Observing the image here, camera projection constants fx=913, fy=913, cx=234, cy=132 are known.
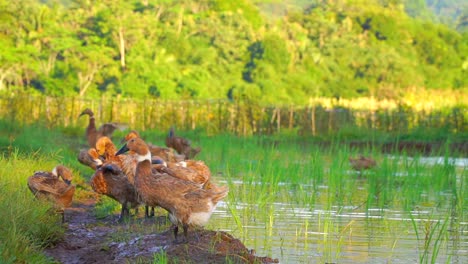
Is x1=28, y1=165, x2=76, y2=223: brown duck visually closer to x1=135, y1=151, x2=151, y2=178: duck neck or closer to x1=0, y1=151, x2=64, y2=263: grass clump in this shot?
x1=0, y1=151, x2=64, y2=263: grass clump

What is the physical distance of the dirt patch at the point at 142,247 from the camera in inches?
266

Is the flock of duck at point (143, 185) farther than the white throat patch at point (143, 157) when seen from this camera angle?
No

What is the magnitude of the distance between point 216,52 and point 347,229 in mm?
43941

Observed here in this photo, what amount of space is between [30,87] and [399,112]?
23131mm

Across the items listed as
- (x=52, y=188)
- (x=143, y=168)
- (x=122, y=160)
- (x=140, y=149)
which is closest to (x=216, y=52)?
(x=122, y=160)

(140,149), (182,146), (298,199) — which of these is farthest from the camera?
(182,146)

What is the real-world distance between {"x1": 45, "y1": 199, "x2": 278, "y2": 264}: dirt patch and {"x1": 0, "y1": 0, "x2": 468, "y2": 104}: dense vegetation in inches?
1293

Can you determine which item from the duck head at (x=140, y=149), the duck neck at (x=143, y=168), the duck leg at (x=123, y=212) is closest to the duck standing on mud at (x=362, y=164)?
the duck leg at (x=123, y=212)

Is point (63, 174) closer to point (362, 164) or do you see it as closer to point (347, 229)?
point (347, 229)

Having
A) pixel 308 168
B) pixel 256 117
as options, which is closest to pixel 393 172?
pixel 308 168

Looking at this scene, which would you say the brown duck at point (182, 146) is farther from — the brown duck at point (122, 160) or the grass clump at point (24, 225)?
the grass clump at point (24, 225)

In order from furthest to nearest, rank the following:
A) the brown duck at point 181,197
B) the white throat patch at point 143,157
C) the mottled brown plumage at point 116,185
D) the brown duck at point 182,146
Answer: the brown duck at point 182,146 → the mottled brown plumage at point 116,185 → the white throat patch at point 143,157 → the brown duck at point 181,197

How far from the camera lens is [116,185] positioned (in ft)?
29.0

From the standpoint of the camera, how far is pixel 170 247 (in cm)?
699
